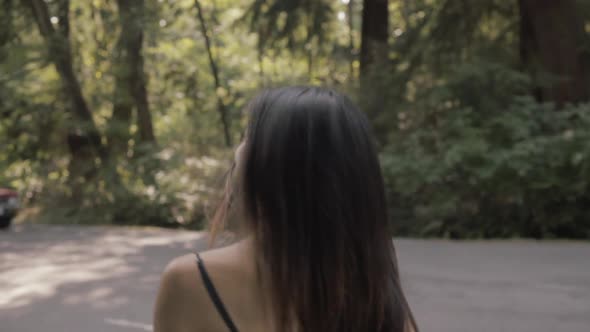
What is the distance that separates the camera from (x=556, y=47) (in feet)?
49.4

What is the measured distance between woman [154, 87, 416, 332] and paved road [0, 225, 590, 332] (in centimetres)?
586

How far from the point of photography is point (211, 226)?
1.59 meters

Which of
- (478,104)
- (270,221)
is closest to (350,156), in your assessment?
(270,221)

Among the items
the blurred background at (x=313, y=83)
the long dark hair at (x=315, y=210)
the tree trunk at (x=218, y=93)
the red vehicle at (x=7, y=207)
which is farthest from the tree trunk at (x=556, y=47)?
the long dark hair at (x=315, y=210)

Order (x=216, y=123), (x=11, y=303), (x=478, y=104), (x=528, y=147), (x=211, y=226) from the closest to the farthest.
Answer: (x=211, y=226), (x=11, y=303), (x=528, y=147), (x=478, y=104), (x=216, y=123)

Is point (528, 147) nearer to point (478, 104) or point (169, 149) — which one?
point (478, 104)

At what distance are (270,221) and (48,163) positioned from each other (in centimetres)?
2348

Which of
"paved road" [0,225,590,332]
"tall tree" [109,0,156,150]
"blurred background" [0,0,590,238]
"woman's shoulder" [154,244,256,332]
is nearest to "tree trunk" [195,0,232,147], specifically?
"blurred background" [0,0,590,238]

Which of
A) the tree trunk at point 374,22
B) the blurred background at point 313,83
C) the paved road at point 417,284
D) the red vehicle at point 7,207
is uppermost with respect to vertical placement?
the tree trunk at point 374,22

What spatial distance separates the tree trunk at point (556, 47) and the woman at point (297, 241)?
46.6 ft

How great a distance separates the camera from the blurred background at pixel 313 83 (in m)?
13.4

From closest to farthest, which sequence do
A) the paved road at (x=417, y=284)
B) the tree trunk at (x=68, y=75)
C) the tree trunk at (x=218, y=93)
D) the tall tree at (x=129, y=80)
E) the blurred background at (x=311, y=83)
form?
the paved road at (x=417, y=284)
the blurred background at (x=311, y=83)
the tall tree at (x=129, y=80)
the tree trunk at (x=68, y=75)
the tree trunk at (x=218, y=93)

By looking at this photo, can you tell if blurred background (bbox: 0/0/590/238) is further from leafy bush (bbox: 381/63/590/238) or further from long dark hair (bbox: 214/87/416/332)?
long dark hair (bbox: 214/87/416/332)

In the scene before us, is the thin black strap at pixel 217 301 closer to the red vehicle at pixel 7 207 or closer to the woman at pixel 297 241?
the woman at pixel 297 241
